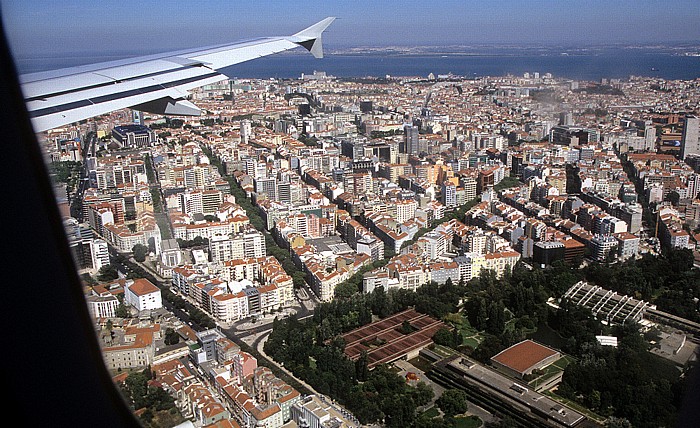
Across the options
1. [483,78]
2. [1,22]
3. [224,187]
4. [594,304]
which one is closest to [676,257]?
[594,304]

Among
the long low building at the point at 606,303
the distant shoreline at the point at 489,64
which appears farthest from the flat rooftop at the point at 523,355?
the distant shoreline at the point at 489,64

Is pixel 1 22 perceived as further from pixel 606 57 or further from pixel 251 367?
pixel 606 57

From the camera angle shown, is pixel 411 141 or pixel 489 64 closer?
pixel 411 141

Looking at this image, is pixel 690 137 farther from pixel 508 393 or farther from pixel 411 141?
pixel 508 393

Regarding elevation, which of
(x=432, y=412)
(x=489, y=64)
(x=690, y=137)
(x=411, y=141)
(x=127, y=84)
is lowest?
(x=432, y=412)

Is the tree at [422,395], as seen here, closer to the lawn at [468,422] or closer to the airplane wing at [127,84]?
the lawn at [468,422]

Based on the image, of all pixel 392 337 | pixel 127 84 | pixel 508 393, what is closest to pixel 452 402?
pixel 508 393
